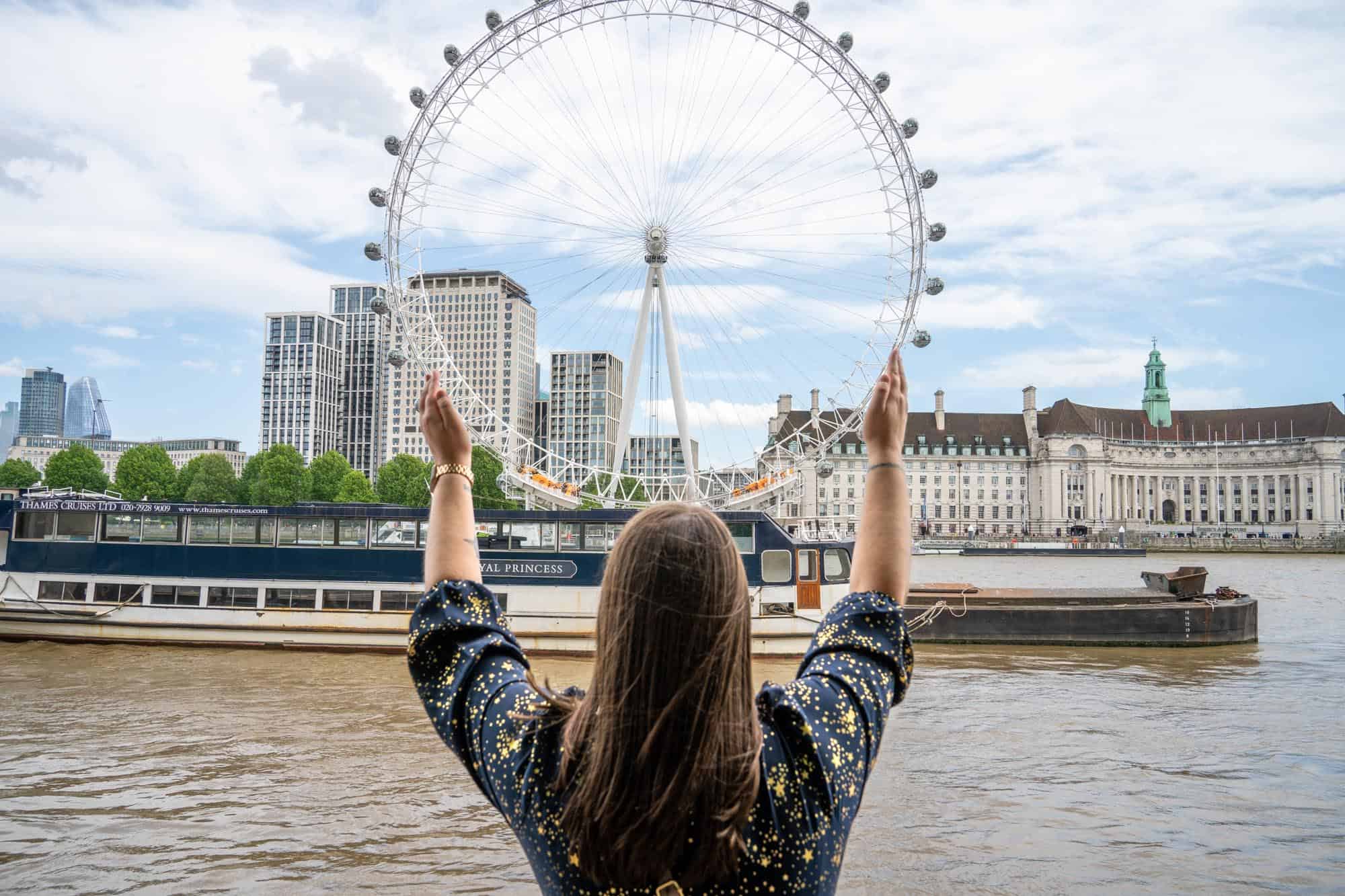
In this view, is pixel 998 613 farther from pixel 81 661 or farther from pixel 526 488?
pixel 81 661

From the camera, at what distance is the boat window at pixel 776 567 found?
26.3 meters

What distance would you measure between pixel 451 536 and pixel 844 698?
0.96 meters

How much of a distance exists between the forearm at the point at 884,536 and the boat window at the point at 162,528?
2894 cm

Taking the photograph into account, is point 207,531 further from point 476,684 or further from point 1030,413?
point 1030,413

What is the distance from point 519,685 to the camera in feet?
6.68

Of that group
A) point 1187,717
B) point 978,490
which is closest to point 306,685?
point 1187,717

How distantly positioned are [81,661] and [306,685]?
6.84 metres

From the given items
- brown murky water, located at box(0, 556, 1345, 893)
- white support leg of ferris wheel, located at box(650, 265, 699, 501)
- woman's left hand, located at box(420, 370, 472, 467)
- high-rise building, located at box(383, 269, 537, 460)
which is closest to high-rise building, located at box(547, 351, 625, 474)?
high-rise building, located at box(383, 269, 537, 460)

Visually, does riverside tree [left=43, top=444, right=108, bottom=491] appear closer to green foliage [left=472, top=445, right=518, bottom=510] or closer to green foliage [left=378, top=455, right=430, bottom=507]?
green foliage [left=378, top=455, right=430, bottom=507]

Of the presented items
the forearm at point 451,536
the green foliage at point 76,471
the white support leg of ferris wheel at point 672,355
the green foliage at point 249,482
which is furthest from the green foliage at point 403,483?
the forearm at point 451,536

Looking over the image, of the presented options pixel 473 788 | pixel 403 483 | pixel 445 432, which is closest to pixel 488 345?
pixel 403 483

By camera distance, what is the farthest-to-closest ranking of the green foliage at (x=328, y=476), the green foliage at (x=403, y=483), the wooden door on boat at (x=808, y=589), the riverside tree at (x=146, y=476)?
the green foliage at (x=328, y=476), the riverside tree at (x=146, y=476), the green foliage at (x=403, y=483), the wooden door on boat at (x=808, y=589)

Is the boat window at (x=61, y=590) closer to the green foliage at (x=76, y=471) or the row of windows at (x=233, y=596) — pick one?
the row of windows at (x=233, y=596)

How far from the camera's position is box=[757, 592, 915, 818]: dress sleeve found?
6.39 ft
